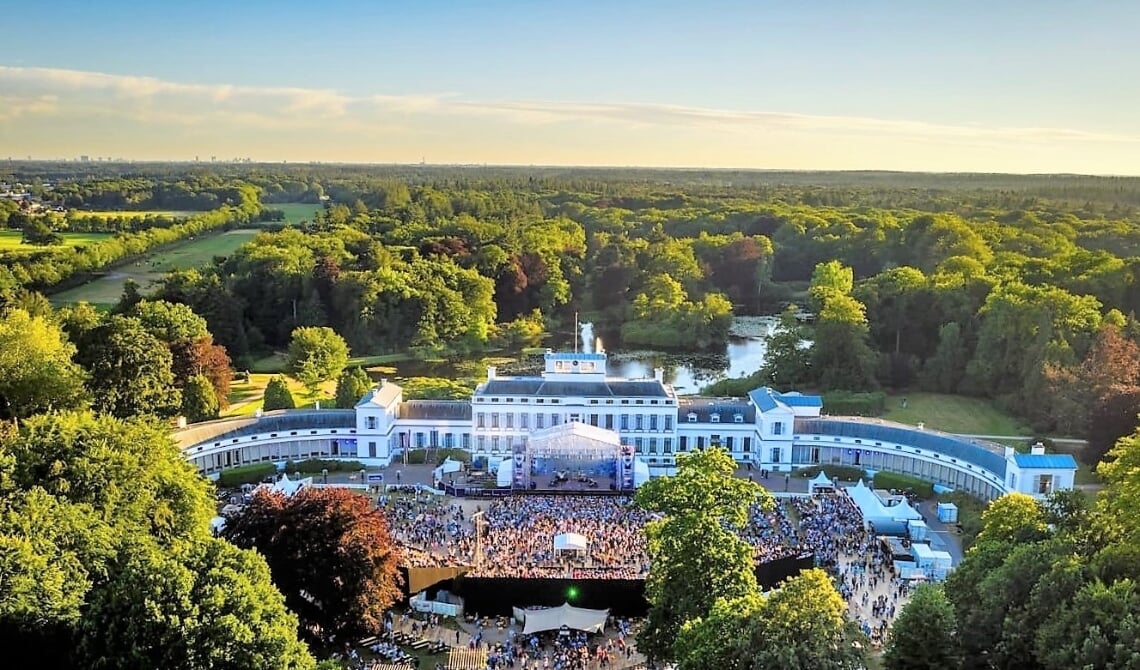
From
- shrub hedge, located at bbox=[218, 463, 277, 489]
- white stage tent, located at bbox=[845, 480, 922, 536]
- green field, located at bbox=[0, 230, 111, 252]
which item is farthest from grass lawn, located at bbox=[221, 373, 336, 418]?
green field, located at bbox=[0, 230, 111, 252]

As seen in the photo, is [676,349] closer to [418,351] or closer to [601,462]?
[418,351]

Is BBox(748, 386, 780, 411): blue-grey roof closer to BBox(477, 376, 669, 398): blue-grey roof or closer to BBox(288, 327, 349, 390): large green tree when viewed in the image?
BBox(477, 376, 669, 398): blue-grey roof

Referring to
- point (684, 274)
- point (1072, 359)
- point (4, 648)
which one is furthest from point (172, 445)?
point (684, 274)

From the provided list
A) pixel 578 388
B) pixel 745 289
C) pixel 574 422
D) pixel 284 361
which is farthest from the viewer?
pixel 745 289

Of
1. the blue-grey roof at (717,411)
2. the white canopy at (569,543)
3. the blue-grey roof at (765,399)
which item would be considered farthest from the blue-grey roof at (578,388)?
the white canopy at (569,543)

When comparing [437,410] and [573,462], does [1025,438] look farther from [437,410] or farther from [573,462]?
[437,410]

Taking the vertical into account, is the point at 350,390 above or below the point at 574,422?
below

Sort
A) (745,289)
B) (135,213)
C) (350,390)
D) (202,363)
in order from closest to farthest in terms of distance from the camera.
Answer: (202,363) < (350,390) < (745,289) < (135,213)

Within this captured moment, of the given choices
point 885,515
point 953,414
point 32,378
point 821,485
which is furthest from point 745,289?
point 32,378
